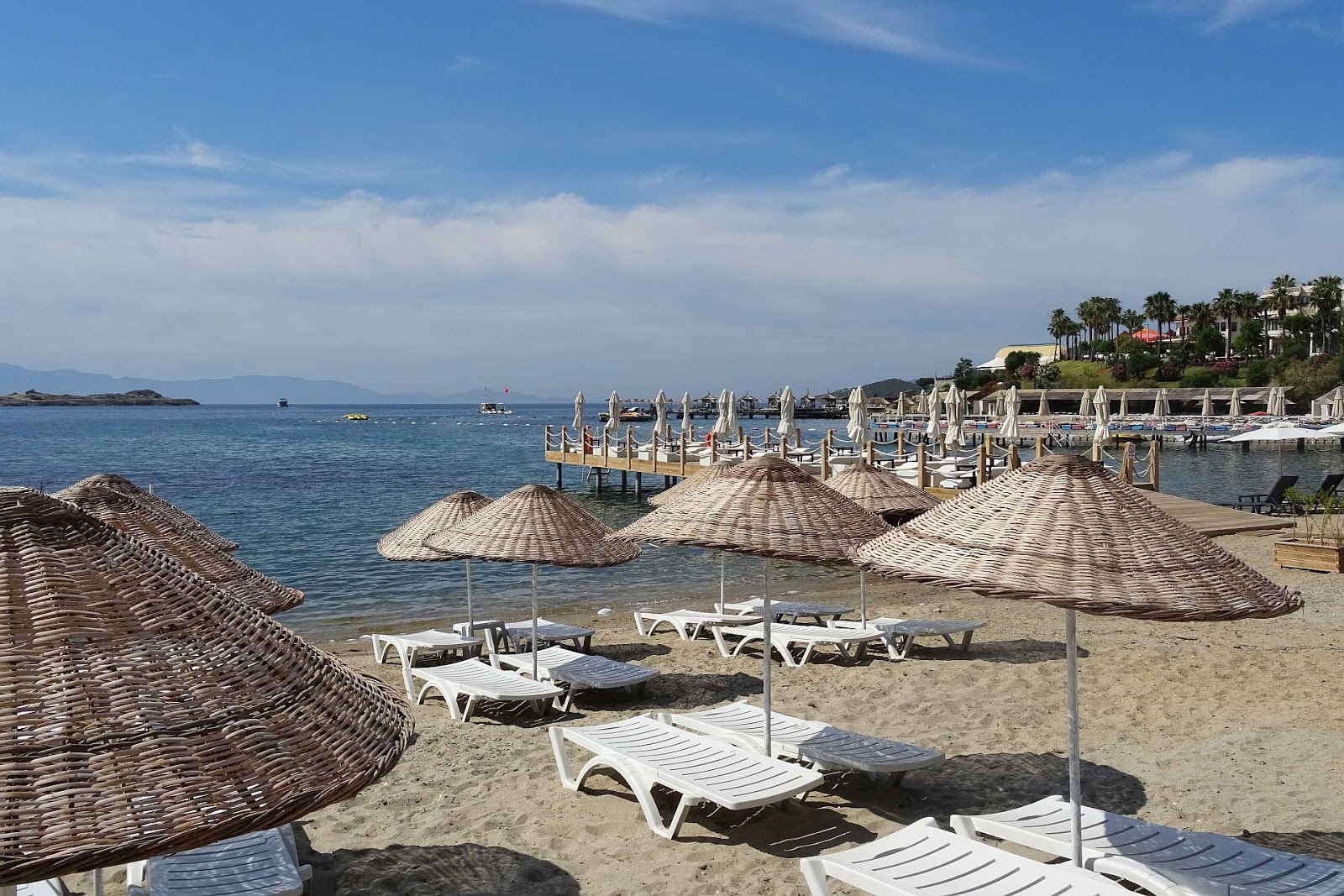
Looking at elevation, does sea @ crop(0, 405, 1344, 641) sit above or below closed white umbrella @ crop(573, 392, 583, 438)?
below

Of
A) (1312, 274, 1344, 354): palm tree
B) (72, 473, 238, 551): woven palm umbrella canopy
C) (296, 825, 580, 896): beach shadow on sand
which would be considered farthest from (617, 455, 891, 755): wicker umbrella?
(1312, 274, 1344, 354): palm tree

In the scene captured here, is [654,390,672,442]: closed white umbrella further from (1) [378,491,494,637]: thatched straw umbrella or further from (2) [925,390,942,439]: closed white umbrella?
(1) [378,491,494,637]: thatched straw umbrella

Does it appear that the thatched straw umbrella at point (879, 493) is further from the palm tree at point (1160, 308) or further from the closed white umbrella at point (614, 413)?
the palm tree at point (1160, 308)

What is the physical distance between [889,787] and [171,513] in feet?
16.9

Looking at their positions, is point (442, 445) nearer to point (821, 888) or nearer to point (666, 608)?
point (666, 608)

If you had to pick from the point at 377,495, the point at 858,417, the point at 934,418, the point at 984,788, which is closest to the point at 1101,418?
the point at 934,418

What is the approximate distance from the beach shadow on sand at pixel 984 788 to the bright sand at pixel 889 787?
0.7 inches

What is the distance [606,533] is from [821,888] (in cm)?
508

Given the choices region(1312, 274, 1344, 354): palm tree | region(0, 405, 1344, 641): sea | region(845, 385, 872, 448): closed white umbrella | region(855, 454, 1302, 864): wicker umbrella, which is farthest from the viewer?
region(1312, 274, 1344, 354): palm tree

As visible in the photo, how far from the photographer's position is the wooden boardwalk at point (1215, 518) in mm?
19484

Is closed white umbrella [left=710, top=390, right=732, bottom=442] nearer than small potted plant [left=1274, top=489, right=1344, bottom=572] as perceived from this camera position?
No

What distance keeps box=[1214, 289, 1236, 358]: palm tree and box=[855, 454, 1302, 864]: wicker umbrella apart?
312ft

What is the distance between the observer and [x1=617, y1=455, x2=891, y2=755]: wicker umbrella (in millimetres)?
6047

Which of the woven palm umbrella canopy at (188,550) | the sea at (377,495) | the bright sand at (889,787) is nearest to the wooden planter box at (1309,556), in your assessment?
the bright sand at (889,787)
